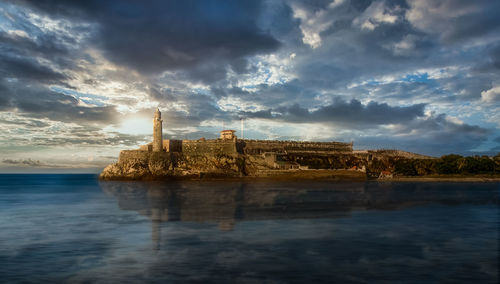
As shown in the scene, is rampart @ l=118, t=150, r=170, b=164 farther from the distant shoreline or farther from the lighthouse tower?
the distant shoreline

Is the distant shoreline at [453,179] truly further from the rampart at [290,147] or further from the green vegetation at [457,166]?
the rampart at [290,147]

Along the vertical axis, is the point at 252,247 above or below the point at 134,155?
below

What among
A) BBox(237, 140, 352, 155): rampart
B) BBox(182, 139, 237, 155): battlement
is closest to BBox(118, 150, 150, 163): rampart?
BBox(182, 139, 237, 155): battlement

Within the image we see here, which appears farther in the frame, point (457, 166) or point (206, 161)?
point (457, 166)

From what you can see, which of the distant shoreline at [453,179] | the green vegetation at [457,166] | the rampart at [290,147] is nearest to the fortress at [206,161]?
the rampart at [290,147]

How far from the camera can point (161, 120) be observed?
76375 mm

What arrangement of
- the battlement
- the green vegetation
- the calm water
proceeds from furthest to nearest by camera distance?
the green vegetation → the battlement → the calm water

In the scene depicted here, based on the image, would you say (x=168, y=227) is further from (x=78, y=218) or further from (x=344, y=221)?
(x=344, y=221)

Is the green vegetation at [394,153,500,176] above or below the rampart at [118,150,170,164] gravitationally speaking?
below

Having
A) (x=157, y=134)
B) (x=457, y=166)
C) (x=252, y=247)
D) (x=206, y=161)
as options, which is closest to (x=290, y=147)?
(x=206, y=161)

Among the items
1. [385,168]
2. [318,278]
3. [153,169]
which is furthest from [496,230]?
[385,168]

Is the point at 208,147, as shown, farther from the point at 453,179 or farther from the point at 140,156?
the point at 453,179

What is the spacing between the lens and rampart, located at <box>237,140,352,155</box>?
87.2 metres

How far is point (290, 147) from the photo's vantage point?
318 ft
